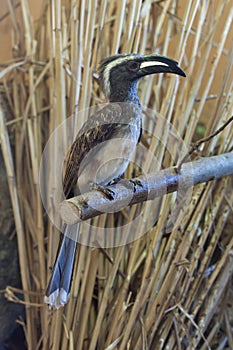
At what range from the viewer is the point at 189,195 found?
91 centimetres

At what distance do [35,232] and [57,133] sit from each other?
0.32 m

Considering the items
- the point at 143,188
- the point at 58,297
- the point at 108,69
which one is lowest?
the point at 58,297

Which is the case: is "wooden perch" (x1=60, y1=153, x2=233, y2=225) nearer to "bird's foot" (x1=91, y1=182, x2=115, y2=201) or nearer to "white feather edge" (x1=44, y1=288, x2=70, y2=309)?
"bird's foot" (x1=91, y1=182, x2=115, y2=201)

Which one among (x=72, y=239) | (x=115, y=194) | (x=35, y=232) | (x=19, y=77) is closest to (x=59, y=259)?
(x=72, y=239)

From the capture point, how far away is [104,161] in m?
0.70

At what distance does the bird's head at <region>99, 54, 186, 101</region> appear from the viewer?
61 centimetres

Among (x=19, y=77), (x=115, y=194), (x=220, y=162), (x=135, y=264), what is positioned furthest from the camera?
(x=19, y=77)

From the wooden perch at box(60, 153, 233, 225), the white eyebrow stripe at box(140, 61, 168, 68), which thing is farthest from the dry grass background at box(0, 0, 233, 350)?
the white eyebrow stripe at box(140, 61, 168, 68)

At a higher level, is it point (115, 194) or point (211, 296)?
point (115, 194)

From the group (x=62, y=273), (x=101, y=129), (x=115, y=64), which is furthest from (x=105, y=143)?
(x=62, y=273)

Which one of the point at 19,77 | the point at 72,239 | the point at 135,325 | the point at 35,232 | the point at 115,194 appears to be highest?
the point at 19,77

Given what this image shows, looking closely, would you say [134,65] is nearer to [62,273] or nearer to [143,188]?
[143,188]

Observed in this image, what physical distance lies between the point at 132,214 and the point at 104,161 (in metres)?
0.30

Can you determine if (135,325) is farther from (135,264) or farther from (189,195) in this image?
(189,195)
